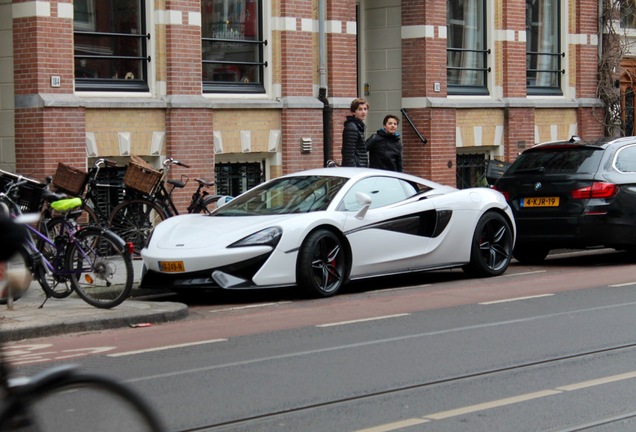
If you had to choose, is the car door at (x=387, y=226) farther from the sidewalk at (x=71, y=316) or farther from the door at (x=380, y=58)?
the door at (x=380, y=58)

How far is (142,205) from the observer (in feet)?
53.8

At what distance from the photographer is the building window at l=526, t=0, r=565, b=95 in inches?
989

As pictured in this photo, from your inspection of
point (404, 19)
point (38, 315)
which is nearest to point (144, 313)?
point (38, 315)

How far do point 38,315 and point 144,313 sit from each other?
3.09ft

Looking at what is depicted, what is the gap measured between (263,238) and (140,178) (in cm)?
411

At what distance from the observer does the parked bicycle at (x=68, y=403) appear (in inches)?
170

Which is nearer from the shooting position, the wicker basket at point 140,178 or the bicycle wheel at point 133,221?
the wicker basket at point 140,178

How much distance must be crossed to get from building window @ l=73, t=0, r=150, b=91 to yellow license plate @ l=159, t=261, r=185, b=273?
5732 mm

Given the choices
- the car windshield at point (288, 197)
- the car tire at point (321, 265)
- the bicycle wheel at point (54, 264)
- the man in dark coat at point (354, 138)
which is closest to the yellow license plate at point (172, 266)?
the bicycle wheel at point (54, 264)

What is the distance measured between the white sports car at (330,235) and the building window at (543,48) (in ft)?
35.3

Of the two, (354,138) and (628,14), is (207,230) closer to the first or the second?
(354,138)

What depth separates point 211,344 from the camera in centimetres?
995

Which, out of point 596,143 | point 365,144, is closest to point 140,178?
point 365,144

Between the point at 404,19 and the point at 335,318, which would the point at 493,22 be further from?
the point at 335,318
